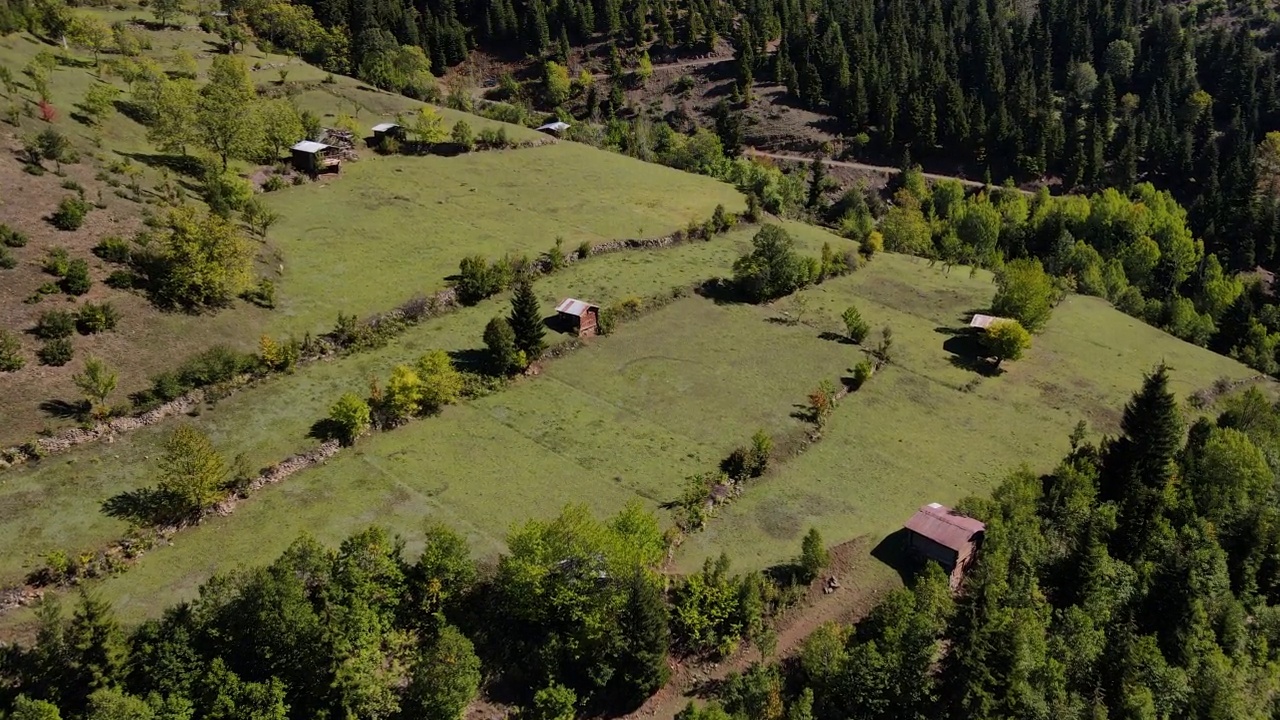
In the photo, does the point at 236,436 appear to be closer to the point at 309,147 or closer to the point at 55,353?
the point at 55,353

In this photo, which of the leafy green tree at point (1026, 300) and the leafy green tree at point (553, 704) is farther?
the leafy green tree at point (1026, 300)

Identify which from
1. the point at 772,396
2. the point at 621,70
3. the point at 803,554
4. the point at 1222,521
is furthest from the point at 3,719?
the point at 621,70

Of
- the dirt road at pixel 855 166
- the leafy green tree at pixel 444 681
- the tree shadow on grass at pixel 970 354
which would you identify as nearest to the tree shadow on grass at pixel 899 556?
the leafy green tree at pixel 444 681

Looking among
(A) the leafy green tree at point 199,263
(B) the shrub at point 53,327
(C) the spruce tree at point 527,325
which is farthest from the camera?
(C) the spruce tree at point 527,325

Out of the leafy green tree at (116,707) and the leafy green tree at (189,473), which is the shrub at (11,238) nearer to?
the leafy green tree at (189,473)

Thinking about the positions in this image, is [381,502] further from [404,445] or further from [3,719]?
[3,719]
